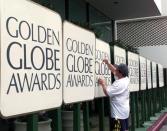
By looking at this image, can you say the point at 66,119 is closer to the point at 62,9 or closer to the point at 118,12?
the point at 62,9

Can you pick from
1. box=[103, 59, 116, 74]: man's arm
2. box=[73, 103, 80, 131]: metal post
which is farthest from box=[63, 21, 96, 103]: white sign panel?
box=[103, 59, 116, 74]: man's arm

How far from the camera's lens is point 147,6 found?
18531 mm

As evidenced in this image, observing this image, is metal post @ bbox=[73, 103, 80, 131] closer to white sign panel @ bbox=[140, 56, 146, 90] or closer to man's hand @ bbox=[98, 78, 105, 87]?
man's hand @ bbox=[98, 78, 105, 87]

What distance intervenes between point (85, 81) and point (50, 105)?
1083 mm

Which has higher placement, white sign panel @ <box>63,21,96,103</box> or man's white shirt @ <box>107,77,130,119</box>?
white sign panel @ <box>63,21,96,103</box>

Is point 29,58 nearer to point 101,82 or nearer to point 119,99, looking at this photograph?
point 101,82

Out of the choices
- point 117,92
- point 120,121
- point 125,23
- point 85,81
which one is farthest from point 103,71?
point 125,23

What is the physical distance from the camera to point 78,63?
451cm

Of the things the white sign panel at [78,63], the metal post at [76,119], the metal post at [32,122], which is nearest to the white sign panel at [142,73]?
the white sign panel at [78,63]

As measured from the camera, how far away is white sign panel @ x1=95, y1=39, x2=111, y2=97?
5664 millimetres

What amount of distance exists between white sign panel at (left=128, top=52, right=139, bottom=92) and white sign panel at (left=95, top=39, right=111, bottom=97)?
6.42ft

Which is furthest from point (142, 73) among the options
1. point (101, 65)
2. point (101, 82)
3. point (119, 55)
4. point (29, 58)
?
point (29, 58)

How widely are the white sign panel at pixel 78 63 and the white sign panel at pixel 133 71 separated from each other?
3295mm

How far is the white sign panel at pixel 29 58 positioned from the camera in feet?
10.1
